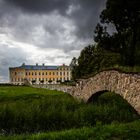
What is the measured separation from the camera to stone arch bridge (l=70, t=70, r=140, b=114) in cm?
1820

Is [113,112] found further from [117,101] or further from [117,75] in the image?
[117,101]

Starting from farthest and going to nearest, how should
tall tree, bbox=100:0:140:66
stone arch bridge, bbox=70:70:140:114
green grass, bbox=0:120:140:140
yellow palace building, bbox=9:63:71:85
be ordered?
yellow palace building, bbox=9:63:71:85
tall tree, bbox=100:0:140:66
stone arch bridge, bbox=70:70:140:114
green grass, bbox=0:120:140:140

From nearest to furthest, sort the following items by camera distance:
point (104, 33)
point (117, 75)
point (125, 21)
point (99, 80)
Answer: point (117, 75), point (99, 80), point (125, 21), point (104, 33)

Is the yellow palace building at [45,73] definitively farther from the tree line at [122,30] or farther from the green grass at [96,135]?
the green grass at [96,135]

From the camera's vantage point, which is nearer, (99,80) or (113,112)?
(113,112)

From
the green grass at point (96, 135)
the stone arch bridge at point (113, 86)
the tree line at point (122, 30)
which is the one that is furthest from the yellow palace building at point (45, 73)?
the green grass at point (96, 135)

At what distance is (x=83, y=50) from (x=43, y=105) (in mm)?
54139

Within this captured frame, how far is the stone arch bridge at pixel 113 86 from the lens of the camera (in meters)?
18.2

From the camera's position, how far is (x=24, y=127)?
62.0ft

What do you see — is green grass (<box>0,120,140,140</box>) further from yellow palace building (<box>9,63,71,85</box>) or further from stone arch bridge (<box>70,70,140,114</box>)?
yellow palace building (<box>9,63,71,85</box>)

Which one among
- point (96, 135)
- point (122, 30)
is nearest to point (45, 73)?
point (122, 30)

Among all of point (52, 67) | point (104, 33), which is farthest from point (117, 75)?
point (52, 67)

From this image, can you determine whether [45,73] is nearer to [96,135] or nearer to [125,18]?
[125,18]

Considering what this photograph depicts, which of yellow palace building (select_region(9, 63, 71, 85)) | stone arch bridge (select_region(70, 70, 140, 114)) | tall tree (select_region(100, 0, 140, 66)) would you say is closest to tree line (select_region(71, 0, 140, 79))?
tall tree (select_region(100, 0, 140, 66))
